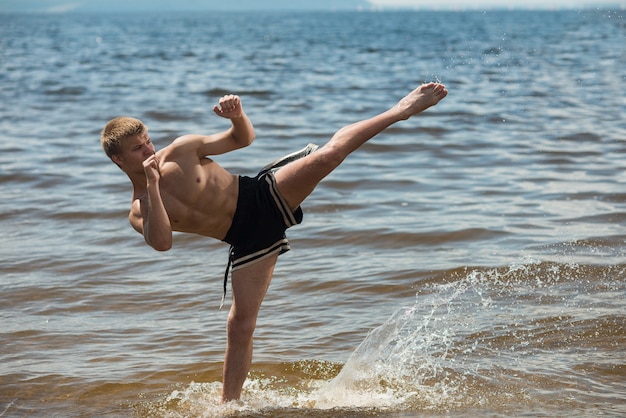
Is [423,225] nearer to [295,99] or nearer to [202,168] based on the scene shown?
[202,168]

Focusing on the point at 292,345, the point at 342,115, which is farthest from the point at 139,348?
the point at 342,115

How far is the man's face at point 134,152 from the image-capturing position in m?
4.69

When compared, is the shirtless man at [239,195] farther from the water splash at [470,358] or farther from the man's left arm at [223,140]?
the water splash at [470,358]

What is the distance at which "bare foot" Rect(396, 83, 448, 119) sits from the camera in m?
5.20

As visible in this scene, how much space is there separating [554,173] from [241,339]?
7583 millimetres

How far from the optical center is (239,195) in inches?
201

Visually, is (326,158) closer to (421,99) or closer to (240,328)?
(421,99)

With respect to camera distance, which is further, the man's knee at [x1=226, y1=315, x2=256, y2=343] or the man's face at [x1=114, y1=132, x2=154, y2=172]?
the man's knee at [x1=226, y1=315, x2=256, y2=343]

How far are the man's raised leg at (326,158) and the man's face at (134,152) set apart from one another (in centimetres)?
78

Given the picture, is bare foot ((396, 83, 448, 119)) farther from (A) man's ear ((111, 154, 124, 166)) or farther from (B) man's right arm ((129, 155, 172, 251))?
(A) man's ear ((111, 154, 124, 166))

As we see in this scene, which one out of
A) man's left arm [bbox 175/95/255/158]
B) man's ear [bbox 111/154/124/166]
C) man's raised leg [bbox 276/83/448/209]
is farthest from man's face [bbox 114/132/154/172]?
man's raised leg [bbox 276/83/448/209]

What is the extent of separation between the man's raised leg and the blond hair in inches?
34.4

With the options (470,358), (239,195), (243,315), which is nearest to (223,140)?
(239,195)

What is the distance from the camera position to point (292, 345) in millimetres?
6332
